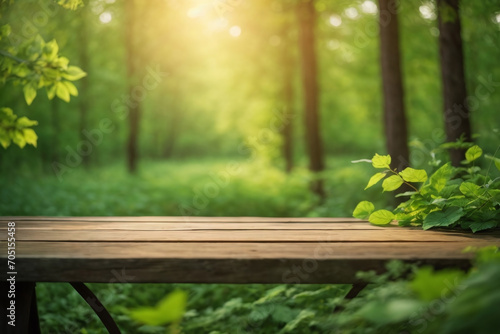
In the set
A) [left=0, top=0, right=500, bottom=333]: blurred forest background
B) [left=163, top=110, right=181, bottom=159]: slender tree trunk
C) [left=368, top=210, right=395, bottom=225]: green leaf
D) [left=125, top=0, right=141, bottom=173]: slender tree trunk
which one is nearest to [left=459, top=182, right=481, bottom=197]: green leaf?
[left=368, top=210, right=395, bottom=225]: green leaf

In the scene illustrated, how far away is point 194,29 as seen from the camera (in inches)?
497

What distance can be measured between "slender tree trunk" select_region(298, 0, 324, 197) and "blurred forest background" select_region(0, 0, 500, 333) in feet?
0.09

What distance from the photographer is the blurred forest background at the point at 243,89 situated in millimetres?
7457

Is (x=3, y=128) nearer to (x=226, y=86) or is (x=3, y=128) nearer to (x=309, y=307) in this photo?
(x=309, y=307)

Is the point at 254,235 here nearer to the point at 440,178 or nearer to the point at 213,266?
the point at 213,266

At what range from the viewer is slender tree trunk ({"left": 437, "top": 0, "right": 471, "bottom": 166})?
365 cm

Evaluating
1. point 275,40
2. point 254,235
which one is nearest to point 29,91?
point 254,235

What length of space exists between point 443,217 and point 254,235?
1.01 metres

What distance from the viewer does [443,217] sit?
2.20 meters

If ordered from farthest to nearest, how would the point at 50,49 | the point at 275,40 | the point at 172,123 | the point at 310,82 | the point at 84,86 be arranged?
the point at 172,123 → the point at 84,86 → the point at 275,40 → the point at 310,82 → the point at 50,49

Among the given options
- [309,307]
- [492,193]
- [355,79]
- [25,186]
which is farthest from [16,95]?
[492,193]

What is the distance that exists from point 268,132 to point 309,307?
9981mm

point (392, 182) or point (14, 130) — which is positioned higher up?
point (14, 130)

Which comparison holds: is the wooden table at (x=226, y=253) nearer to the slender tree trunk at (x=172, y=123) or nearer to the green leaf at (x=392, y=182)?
the green leaf at (x=392, y=182)
